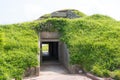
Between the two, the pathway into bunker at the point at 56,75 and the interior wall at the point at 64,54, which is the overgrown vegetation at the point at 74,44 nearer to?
the interior wall at the point at 64,54

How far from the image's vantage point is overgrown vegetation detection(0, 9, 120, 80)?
47.7 feet

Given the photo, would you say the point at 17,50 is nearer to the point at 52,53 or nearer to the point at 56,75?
the point at 56,75

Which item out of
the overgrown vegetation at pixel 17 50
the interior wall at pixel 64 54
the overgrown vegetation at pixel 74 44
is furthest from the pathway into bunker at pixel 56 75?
the overgrown vegetation at pixel 17 50

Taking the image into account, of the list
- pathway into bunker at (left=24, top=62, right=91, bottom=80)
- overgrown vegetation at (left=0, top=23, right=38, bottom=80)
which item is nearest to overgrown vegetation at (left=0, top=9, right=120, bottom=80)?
overgrown vegetation at (left=0, top=23, right=38, bottom=80)

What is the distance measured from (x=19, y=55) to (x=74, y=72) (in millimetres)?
3293

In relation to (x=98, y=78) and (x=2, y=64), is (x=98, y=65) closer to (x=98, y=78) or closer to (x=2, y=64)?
(x=98, y=78)

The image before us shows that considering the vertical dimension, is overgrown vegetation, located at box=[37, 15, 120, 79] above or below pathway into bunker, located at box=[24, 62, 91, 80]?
above

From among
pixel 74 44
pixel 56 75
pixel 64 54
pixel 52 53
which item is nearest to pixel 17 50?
pixel 56 75

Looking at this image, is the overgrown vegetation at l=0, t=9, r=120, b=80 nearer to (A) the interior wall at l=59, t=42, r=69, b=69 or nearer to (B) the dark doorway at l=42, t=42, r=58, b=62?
(A) the interior wall at l=59, t=42, r=69, b=69

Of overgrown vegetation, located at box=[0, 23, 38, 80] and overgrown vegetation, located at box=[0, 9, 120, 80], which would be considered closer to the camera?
overgrown vegetation, located at box=[0, 23, 38, 80]

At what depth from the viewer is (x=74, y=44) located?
16.8 meters

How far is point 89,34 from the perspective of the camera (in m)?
17.7

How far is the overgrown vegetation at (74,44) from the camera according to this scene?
14531mm

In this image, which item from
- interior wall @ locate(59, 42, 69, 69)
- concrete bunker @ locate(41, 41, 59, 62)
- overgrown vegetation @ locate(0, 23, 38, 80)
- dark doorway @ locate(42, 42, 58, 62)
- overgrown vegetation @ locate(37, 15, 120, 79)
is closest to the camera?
overgrown vegetation @ locate(0, 23, 38, 80)
